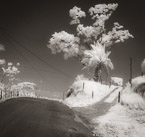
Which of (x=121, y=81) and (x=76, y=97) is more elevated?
(x=121, y=81)

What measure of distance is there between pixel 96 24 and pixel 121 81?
17.5 m

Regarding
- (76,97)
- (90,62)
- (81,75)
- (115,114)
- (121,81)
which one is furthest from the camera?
(121,81)

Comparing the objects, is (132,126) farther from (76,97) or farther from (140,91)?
(76,97)

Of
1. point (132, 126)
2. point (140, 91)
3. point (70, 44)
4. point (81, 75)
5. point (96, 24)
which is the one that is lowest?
point (132, 126)

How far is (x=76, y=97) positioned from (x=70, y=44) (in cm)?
1421

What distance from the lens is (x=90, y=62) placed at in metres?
39.7

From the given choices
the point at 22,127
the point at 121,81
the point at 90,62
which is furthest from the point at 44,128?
the point at 121,81

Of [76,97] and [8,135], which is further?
[76,97]

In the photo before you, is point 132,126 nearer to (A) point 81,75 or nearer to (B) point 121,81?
(A) point 81,75

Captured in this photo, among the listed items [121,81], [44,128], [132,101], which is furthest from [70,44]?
[44,128]

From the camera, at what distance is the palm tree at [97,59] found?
39781 millimetres

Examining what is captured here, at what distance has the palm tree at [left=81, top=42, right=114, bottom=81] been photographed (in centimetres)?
3978

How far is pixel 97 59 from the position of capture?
130ft

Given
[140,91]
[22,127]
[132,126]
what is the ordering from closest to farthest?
[22,127] < [132,126] < [140,91]
